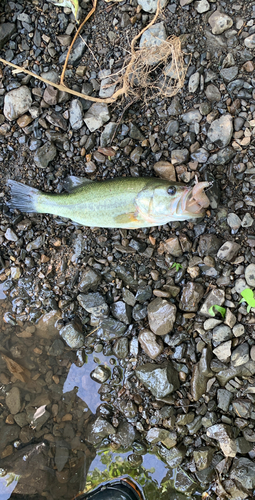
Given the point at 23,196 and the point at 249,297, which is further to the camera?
the point at 23,196

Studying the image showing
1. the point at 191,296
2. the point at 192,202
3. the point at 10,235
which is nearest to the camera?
the point at 192,202

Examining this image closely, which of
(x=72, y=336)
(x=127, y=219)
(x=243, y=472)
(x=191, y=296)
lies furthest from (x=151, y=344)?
(x=243, y=472)

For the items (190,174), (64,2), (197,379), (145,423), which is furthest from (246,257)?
(64,2)

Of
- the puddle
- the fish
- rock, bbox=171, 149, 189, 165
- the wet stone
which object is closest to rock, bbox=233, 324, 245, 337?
the fish

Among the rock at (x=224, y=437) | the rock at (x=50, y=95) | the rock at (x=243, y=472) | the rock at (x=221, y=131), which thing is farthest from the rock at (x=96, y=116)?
the rock at (x=243, y=472)

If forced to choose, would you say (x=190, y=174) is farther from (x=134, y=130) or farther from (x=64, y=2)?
(x=64, y=2)

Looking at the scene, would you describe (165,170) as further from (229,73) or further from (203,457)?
(203,457)

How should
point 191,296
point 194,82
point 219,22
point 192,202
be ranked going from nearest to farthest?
point 192,202 → point 219,22 → point 194,82 → point 191,296
